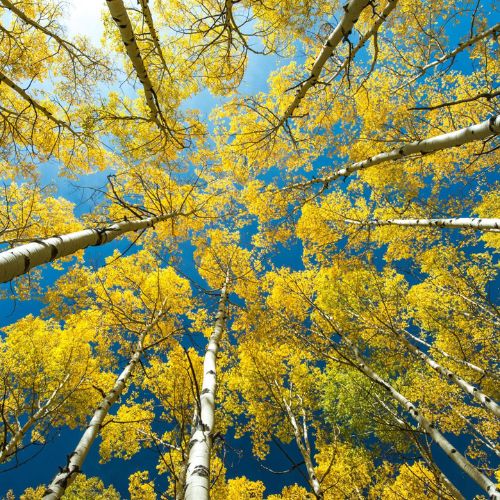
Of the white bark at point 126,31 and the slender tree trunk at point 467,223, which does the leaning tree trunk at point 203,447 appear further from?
the slender tree trunk at point 467,223

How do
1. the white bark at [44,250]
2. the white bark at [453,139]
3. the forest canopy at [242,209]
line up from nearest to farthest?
1. the white bark at [44,250]
2. the white bark at [453,139]
3. the forest canopy at [242,209]

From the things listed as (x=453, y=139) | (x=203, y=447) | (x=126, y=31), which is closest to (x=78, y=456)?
(x=203, y=447)

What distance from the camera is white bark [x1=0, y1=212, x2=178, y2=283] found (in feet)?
5.70

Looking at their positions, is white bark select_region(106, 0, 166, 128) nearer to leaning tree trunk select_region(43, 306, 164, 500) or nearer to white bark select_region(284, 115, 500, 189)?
white bark select_region(284, 115, 500, 189)

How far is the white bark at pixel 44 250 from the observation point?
1.74m

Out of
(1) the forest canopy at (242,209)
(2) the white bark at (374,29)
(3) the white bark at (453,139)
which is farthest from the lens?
(1) the forest canopy at (242,209)

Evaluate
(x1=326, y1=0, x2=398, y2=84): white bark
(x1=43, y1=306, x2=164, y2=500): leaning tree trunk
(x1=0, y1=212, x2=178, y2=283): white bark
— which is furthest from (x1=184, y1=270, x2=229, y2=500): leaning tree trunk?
(x1=326, y1=0, x2=398, y2=84): white bark

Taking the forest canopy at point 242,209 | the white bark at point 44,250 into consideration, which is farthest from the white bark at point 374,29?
the white bark at point 44,250

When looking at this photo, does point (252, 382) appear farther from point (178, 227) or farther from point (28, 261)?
point (28, 261)

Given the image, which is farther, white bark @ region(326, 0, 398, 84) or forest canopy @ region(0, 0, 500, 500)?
forest canopy @ region(0, 0, 500, 500)

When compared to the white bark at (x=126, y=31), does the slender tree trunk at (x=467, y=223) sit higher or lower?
lower

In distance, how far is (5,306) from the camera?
120 feet

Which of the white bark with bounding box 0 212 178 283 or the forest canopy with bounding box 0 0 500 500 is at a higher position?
the forest canopy with bounding box 0 0 500 500

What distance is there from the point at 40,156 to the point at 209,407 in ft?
21.5
